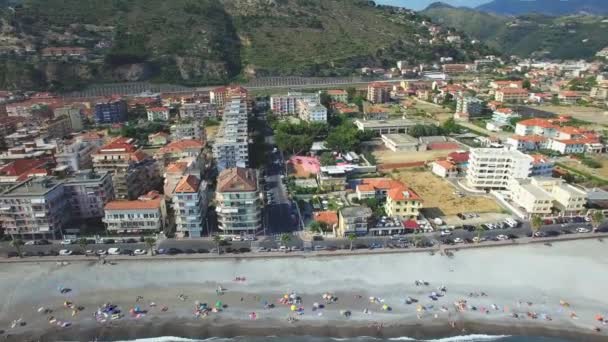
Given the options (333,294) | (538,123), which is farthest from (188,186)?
(538,123)

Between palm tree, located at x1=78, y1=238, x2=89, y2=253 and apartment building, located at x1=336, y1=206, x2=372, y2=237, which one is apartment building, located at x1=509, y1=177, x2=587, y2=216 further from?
palm tree, located at x1=78, y1=238, x2=89, y2=253

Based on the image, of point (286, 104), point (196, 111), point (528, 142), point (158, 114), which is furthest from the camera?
point (286, 104)

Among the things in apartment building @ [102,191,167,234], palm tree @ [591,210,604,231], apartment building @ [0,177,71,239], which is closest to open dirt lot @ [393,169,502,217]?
palm tree @ [591,210,604,231]

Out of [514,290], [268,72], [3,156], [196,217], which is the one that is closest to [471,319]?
[514,290]

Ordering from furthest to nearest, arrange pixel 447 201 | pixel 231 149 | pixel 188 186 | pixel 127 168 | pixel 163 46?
pixel 163 46 < pixel 231 149 < pixel 127 168 < pixel 447 201 < pixel 188 186

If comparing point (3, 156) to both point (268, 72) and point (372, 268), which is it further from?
point (268, 72)

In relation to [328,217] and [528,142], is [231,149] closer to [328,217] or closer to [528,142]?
[328,217]
